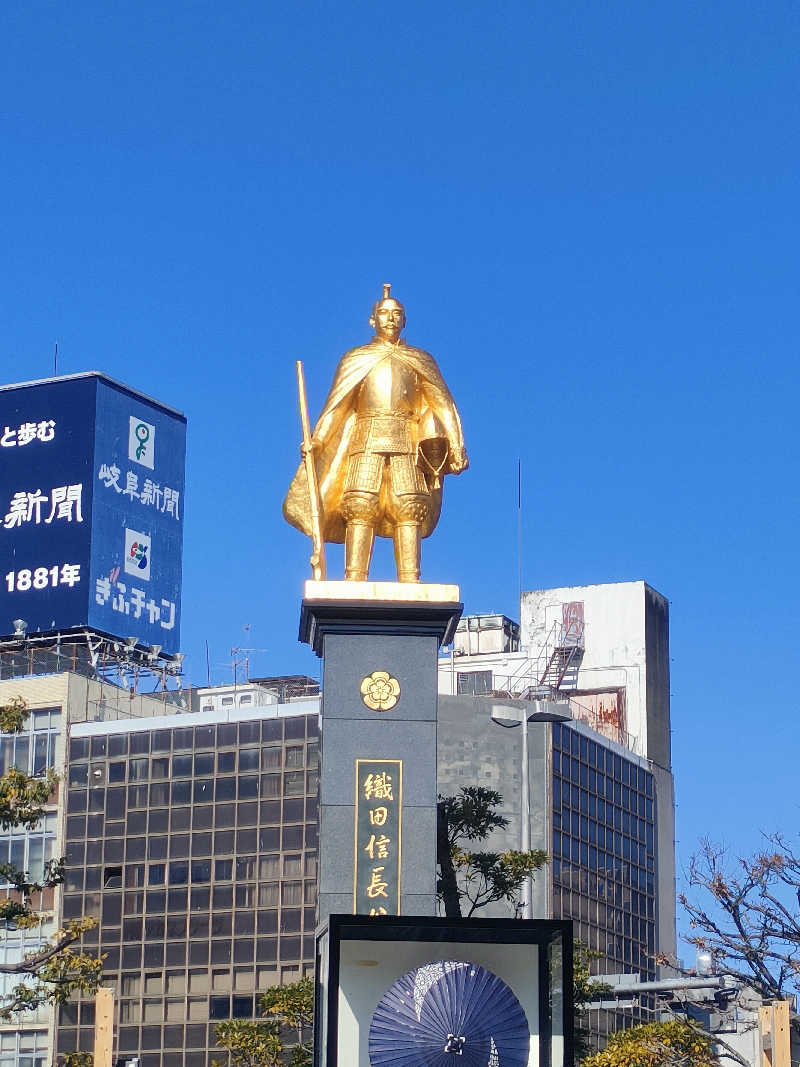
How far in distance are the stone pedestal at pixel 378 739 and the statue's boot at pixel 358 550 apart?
0.66m

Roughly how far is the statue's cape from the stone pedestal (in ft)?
4.11

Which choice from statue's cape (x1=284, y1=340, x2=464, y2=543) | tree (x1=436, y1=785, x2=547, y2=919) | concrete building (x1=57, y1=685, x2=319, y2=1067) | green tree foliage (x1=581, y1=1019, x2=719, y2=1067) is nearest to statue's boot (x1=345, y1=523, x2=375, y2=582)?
statue's cape (x1=284, y1=340, x2=464, y2=543)

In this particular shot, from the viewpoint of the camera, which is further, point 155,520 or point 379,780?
point 155,520

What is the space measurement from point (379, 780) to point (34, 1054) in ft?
146

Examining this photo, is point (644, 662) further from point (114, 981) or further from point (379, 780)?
point (379, 780)

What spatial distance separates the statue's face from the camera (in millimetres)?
23766

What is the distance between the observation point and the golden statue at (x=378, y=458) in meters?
23.0

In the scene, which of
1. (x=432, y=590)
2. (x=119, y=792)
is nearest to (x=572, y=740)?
(x=119, y=792)

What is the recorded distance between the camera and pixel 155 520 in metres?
62.4

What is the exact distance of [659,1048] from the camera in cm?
2667

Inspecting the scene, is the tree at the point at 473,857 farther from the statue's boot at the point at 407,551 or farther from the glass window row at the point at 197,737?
the glass window row at the point at 197,737

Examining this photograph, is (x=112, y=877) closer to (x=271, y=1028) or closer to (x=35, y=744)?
(x=35, y=744)

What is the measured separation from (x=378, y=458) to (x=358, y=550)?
1.01 meters

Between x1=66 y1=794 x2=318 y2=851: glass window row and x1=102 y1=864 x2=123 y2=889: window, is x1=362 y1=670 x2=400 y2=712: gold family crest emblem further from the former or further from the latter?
x1=102 y1=864 x2=123 y2=889: window
